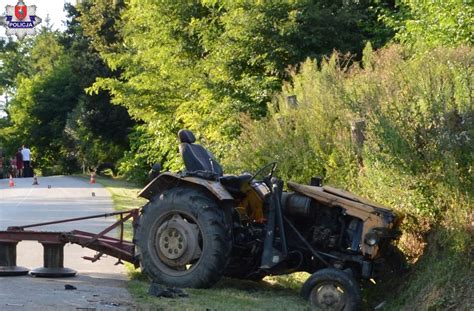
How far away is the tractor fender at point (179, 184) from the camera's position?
30.0 feet

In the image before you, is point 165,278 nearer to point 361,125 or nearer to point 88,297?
point 88,297

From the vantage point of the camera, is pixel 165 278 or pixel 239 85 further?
pixel 239 85

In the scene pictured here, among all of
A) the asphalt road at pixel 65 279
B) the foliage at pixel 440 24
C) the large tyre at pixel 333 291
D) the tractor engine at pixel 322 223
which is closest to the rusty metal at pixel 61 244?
the asphalt road at pixel 65 279

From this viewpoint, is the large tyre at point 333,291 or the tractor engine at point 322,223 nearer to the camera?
the large tyre at point 333,291

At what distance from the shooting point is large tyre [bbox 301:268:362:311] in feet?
26.9

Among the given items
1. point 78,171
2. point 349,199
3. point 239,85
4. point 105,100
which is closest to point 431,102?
point 349,199

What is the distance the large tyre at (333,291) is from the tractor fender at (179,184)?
4.65 feet

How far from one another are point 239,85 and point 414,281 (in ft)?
38.0

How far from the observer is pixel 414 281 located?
8766 millimetres

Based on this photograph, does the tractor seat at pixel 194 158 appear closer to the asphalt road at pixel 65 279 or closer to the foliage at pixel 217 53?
the asphalt road at pixel 65 279

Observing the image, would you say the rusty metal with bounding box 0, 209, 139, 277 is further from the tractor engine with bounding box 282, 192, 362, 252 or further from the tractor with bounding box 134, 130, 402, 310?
the tractor engine with bounding box 282, 192, 362, 252

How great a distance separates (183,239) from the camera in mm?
9305

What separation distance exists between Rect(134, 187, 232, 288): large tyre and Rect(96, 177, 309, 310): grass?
244 millimetres

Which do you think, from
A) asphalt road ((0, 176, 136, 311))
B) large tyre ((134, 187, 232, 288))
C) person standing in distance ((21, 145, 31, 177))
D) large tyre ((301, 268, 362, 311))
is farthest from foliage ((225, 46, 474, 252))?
person standing in distance ((21, 145, 31, 177))
